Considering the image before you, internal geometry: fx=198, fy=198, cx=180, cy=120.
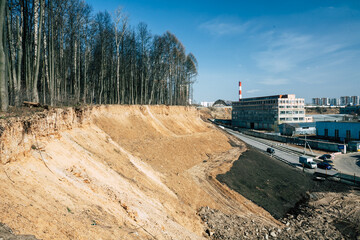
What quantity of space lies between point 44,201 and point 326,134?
61.3 metres

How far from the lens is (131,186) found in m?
13.3

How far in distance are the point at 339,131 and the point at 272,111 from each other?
71.9 feet

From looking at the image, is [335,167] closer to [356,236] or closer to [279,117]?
[356,236]

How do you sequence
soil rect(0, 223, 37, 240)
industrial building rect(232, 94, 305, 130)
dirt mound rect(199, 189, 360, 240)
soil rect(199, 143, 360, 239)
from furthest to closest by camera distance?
industrial building rect(232, 94, 305, 130) → soil rect(199, 143, 360, 239) → dirt mound rect(199, 189, 360, 240) → soil rect(0, 223, 37, 240)

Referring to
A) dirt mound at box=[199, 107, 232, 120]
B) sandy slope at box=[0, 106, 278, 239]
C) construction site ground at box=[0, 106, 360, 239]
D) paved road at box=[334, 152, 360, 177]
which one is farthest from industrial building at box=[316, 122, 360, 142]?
dirt mound at box=[199, 107, 232, 120]

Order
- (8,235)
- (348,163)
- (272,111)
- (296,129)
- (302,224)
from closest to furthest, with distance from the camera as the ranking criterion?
(8,235) → (302,224) → (348,163) → (296,129) → (272,111)

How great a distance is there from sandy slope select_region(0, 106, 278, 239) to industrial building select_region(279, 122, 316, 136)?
43.5 meters

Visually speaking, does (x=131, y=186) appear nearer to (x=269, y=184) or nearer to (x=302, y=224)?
(x=302, y=224)

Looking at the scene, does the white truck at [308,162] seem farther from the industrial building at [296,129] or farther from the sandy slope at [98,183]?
the industrial building at [296,129]

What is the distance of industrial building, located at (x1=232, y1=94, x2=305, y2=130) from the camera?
67.1m

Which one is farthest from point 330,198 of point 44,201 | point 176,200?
point 44,201

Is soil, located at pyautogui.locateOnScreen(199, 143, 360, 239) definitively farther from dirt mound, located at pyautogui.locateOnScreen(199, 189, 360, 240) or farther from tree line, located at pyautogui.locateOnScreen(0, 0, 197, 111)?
tree line, located at pyautogui.locateOnScreen(0, 0, 197, 111)

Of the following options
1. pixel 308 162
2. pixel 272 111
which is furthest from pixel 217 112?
pixel 308 162

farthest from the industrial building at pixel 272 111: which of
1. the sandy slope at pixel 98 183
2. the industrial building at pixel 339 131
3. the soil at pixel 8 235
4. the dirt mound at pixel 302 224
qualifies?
the soil at pixel 8 235
